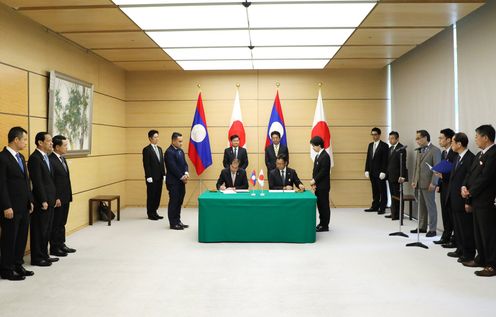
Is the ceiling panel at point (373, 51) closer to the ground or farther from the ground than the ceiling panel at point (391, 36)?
farther from the ground

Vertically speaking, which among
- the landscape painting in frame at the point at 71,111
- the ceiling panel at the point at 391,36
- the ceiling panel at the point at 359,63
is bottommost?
the landscape painting in frame at the point at 71,111

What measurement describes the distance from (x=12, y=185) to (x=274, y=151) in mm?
5962

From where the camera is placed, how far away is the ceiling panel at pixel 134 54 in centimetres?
837

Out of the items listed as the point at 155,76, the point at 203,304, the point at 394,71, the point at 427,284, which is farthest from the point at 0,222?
the point at 394,71

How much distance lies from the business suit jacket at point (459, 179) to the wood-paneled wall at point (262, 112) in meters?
4.96

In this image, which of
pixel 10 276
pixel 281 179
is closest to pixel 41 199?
pixel 10 276

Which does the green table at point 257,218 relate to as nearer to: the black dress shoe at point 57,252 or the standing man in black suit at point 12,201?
the black dress shoe at point 57,252

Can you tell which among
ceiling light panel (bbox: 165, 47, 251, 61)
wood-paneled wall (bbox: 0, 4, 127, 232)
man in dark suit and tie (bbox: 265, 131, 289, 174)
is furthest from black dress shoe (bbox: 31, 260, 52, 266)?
man in dark suit and tie (bbox: 265, 131, 289, 174)

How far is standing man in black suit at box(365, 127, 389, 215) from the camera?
9688 mm

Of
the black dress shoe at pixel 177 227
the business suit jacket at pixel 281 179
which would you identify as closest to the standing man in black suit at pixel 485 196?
the business suit jacket at pixel 281 179

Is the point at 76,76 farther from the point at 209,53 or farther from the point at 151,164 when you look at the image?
the point at 209,53

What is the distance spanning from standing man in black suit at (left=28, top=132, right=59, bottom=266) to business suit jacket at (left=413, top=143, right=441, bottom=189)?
219 inches

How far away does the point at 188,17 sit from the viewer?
6.18 metres

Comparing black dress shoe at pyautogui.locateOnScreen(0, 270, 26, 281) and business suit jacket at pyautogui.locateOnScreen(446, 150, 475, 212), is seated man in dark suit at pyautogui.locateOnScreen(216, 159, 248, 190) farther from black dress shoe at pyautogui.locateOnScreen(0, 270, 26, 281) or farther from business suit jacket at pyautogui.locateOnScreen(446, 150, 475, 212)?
black dress shoe at pyautogui.locateOnScreen(0, 270, 26, 281)
